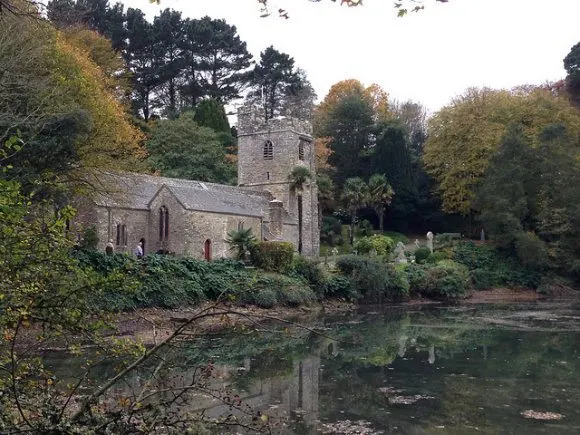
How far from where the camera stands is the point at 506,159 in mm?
42406

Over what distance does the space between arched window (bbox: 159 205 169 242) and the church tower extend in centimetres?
949

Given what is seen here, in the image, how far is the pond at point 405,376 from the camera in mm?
10602

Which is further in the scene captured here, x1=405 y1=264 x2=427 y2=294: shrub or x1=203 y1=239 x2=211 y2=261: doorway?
x1=203 y1=239 x2=211 y2=261: doorway

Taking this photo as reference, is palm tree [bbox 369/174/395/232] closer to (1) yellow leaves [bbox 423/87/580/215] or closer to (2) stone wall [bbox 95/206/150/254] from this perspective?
(1) yellow leaves [bbox 423/87/580/215]

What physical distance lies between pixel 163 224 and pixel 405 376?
2425 centimetres

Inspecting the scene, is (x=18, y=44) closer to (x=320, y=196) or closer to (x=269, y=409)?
(x=269, y=409)

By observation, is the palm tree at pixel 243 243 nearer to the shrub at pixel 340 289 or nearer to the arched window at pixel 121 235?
the shrub at pixel 340 289

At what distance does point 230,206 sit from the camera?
126ft

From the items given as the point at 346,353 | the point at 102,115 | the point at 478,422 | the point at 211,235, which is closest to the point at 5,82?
the point at 102,115

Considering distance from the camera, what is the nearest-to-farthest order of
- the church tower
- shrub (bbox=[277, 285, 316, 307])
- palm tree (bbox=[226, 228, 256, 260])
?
1. shrub (bbox=[277, 285, 316, 307])
2. palm tree (bbox=[226, 228, 256, 260])
3. the church tower

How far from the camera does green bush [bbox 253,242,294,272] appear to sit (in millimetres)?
31109

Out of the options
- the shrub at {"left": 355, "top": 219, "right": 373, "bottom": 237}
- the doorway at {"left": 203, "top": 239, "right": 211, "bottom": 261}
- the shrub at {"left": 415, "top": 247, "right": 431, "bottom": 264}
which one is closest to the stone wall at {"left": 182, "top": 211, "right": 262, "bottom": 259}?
the doorway at {"left": 203, "top": 239, "right": 211, "bottom": 261}

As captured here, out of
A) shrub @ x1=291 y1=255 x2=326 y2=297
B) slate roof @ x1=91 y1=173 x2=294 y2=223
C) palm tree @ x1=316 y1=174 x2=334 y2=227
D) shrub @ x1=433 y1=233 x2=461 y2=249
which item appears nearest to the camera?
shrub @ x1=291 y1=255 x2=326 y2=297

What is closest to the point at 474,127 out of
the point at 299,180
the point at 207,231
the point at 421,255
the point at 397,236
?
the point at 397,236
